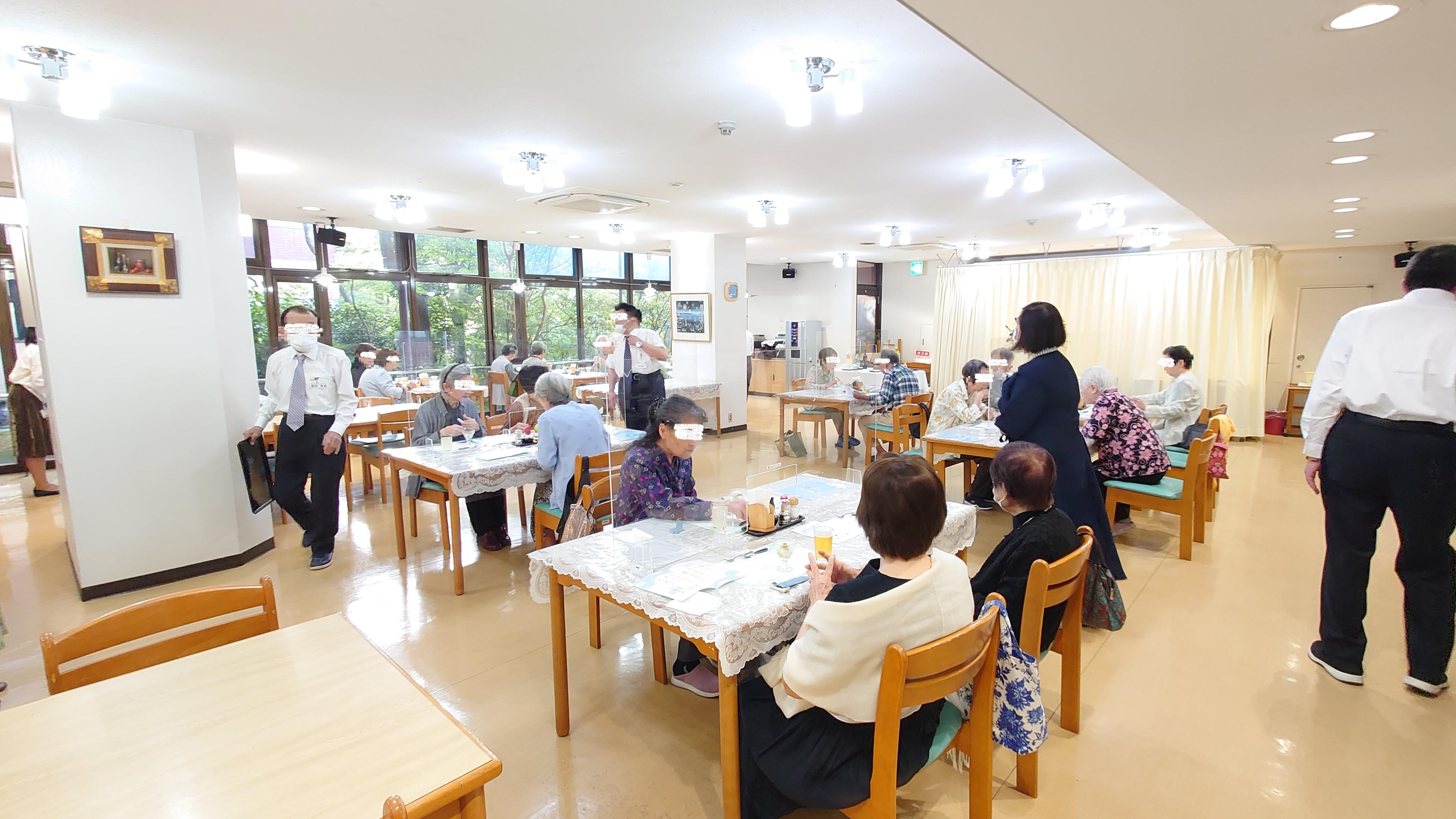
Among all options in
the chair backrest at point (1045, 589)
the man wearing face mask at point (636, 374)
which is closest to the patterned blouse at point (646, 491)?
the chair backrest at point (1045, 589)

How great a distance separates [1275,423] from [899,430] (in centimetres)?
585

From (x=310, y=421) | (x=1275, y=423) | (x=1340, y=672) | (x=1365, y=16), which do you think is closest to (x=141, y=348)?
(x=310, y=421)

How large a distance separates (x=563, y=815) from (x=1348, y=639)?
3006 millimetres

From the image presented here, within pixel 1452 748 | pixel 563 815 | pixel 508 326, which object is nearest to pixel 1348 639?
pixel 1452 748

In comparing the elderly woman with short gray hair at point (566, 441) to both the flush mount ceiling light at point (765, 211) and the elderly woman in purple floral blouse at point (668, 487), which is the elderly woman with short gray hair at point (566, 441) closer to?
the elderly woman in purple floral blouse at point (668, 487)

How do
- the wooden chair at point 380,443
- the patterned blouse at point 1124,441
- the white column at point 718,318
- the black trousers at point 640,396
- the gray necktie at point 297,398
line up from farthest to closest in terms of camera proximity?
the white column at point 718,318
the black trousers at point 640,396
the wooden chair at point 380,443
the patterned blouse at point 1124,441
the gray necktie at point 297,398

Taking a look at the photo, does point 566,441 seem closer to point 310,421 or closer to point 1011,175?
point 310,421

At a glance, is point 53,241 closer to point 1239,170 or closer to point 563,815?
point 563,815

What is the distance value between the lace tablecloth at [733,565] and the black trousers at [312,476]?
2331 mm

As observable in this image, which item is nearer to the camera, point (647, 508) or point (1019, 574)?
point (1019, 574)

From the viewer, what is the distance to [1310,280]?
7762 mm

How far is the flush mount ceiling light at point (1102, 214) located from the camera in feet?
17.9

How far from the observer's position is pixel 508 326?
8.91 meters

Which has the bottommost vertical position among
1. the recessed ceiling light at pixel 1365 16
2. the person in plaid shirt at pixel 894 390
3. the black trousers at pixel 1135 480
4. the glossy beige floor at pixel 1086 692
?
the glossy beige floor at pixel 1086 692
